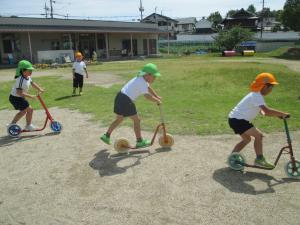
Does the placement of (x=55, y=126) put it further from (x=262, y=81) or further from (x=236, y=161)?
(x=262, y=81)

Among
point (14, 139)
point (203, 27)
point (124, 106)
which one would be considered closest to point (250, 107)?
point (124, 106)

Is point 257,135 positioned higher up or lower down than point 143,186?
higher up

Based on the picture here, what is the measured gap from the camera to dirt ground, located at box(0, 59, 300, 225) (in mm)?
4082

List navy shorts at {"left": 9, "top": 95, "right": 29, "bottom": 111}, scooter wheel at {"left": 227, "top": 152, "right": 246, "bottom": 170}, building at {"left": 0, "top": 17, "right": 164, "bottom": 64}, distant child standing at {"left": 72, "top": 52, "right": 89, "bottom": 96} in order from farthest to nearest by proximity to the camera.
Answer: building at {"left": 0, "top": 17, "right": 164, "bottom": 64} → distant child standing at {"left": 72, "top": 52, "right": 89, "bottom": 96} → navy shorts at {"left": 9, "top": 95, "right": 29, "bottom": 111} → scooter wheel at {"left": 227, "top": 152, "right": 246, "bottom": 170}

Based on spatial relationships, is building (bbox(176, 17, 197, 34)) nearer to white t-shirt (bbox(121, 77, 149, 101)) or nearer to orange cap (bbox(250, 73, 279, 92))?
white t-shirt (bbox(121, 77, 149, 101))

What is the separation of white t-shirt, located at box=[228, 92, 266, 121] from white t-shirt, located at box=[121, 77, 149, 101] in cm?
169

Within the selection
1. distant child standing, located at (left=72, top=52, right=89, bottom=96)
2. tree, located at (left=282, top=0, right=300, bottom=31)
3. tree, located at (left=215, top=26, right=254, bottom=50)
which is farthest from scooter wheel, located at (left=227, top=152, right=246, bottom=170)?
tree, located at (left=215, top=26, right=254, bottom=50)

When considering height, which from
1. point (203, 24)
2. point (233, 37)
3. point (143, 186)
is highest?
point (203, 24)

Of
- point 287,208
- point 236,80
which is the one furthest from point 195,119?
point 236,80

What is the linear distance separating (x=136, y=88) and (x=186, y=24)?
102218mm

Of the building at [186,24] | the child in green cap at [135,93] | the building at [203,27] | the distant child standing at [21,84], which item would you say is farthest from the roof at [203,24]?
the child in green cap at [135,93]

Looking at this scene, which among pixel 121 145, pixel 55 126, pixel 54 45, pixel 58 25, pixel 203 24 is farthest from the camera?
pixel 203 24

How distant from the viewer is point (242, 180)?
16.4 feet

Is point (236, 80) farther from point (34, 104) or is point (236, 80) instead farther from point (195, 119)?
point (34, 104)
